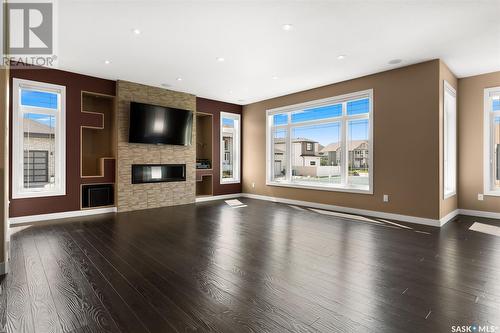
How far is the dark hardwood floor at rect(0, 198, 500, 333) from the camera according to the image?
6.12ft

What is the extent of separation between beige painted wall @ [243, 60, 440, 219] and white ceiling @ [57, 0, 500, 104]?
303 millimetres

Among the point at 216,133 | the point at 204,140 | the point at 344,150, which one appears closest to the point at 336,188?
the point at 344,150

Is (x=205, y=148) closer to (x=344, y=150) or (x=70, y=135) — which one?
(x=70, y=135)

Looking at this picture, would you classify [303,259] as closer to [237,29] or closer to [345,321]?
[345,321]

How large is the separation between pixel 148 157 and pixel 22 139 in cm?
232

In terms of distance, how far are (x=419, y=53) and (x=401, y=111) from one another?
1074mm

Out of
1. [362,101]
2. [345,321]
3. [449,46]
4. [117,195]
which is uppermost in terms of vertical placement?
[449,46]

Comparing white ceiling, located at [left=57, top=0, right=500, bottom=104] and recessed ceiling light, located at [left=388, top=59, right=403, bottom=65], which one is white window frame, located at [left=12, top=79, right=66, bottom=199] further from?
recessed ceiling light, located at [left=388, top=59, right=403, bottom=65]

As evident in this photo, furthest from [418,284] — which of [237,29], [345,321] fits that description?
[237,29]

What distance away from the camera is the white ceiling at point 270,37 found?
3094mm

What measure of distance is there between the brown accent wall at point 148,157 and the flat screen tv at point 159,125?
18cm

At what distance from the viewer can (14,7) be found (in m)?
3.08

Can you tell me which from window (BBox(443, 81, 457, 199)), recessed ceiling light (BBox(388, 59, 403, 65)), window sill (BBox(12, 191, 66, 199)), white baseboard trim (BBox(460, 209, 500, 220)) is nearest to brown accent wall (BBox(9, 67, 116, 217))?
window sill (BBox(12, 191, 66, 199))

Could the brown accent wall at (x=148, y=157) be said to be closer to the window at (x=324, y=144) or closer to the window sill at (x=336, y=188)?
the window at (x=324, y=144)
